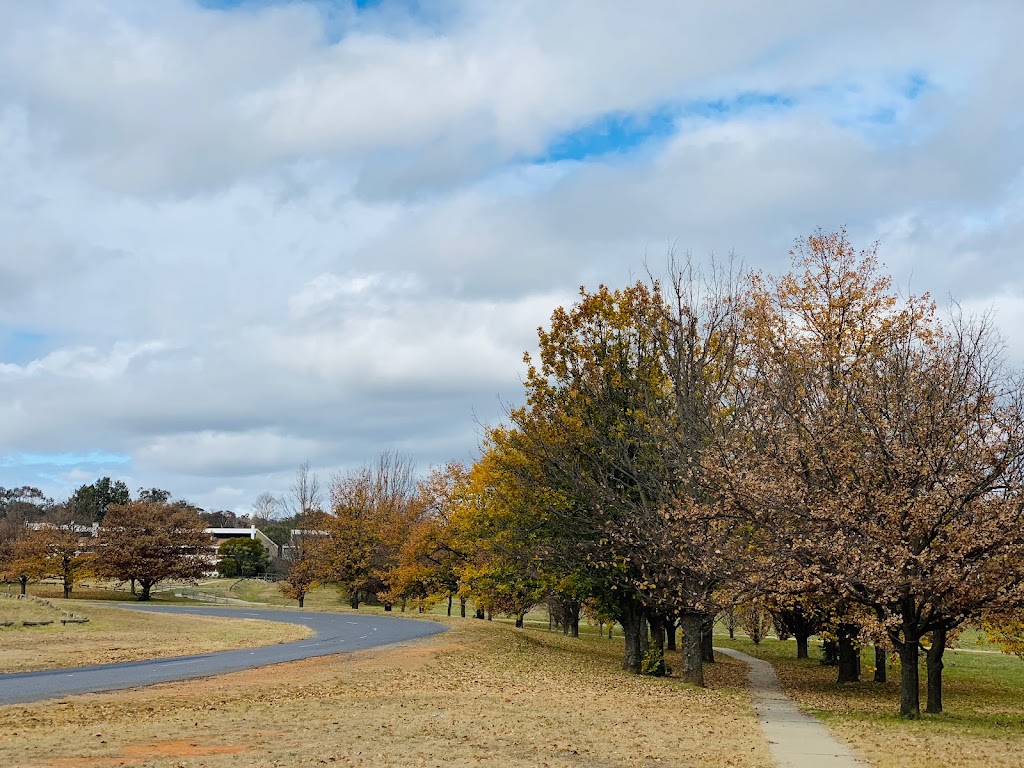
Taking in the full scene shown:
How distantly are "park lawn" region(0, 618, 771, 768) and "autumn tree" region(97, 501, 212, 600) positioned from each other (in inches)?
1954

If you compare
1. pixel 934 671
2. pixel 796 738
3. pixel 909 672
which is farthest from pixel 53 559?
pixel 796 738

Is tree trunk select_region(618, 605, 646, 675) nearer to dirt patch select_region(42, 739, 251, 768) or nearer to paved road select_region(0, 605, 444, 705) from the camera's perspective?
paved road select_region(0, 605, 444, 705)

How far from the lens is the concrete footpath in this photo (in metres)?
13.0

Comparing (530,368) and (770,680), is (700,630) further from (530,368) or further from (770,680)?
(530,368)

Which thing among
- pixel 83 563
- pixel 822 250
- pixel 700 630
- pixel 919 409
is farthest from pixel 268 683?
pixel 83 563

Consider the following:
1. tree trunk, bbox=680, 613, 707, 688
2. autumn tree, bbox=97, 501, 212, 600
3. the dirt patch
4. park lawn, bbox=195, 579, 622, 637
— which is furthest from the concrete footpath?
autumn tree, bbox=97, 501, 212, 600

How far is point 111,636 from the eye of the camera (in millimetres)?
35188

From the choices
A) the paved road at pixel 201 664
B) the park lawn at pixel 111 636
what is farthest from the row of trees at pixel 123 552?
the paved road at pixel 201 664

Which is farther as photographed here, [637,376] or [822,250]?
[822,250]

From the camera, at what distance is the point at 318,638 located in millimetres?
36625

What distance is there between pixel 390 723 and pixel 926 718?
36.7ft

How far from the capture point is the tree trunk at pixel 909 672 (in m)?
18.6

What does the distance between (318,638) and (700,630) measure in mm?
16747

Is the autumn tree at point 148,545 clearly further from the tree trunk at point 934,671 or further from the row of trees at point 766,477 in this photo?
the tree trunk at point 934,671
